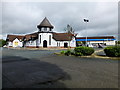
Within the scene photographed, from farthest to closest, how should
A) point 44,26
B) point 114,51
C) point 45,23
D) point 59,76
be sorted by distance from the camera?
point 45,23
point 44,26
point 114,51
point 59,76

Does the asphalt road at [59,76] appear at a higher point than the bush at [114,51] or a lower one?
lower

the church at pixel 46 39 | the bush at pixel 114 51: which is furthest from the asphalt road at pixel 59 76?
the church at pixel 46 39

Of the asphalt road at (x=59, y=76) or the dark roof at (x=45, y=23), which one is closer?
the asphalt road at (x=59, y=76)

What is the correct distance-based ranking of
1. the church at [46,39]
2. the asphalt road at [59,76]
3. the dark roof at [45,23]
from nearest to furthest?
the asphalt road at [59,76], the dark roof at [45,23], the church at [46,39]

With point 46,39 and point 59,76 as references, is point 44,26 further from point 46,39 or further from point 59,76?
point 59,76

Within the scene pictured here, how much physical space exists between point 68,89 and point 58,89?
0.40m

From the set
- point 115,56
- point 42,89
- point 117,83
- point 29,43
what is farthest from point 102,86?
point 29,43

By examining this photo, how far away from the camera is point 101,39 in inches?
2990

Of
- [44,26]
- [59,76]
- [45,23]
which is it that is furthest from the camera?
[45,23]

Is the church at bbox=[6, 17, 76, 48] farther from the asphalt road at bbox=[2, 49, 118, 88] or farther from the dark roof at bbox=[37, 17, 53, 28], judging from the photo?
the asphalt road at bbox=[2, 49, 118, 88]

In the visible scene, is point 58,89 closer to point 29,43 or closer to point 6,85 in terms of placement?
point 6,85

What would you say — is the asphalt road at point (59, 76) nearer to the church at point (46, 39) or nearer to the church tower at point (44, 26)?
the church at point (46, 39)

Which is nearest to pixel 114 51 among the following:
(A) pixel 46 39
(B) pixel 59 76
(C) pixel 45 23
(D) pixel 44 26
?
(B) pixel 59 76

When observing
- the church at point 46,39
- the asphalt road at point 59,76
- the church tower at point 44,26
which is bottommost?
the asphalt road at point 59,76
